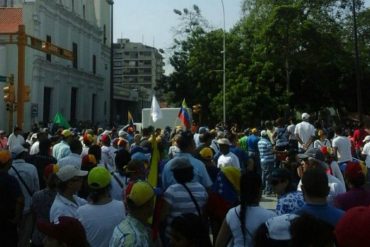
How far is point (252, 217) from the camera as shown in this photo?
499cm

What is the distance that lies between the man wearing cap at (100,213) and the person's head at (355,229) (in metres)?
3.02

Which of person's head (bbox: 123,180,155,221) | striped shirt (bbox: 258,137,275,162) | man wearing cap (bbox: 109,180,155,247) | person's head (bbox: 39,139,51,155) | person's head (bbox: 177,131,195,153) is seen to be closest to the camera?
man wearing cap (bbox: 109,180,155,247)

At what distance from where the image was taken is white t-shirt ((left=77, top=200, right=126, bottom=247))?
5250 millimetres

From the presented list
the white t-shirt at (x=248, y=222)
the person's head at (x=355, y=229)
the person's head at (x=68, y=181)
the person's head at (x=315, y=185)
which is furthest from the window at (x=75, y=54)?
the person's head at (x=355, y=229)

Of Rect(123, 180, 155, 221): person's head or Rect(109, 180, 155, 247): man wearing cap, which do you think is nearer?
Rect(109, 180, 155, 247): man wearing cap

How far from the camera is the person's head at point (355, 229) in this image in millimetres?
2502

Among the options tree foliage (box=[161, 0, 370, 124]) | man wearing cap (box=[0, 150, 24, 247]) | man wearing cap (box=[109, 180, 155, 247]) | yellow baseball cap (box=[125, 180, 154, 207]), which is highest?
tree foliage (box=[161, 0, 370, 124])

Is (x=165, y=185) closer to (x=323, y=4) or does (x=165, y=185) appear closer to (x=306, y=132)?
(x=306, y=132)

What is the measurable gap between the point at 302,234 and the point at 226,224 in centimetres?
197

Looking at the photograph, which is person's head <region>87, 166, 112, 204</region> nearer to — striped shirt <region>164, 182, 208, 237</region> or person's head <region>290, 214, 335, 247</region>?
striped shirt <region>164, 182, 208, 237</region>

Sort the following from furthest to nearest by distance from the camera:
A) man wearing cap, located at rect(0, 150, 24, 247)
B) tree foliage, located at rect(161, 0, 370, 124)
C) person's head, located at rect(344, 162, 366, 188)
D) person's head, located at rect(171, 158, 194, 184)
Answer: tree foliage, located at rect(161, 0, 370, 124)
man wearing cap, located at rect(0, 150, 24, 247)
person's head, located at rect(171, 158, 194, 184)
person's head, located at rect(344, 162, 366, 188)

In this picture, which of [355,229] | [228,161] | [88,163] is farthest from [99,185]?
[228,161]

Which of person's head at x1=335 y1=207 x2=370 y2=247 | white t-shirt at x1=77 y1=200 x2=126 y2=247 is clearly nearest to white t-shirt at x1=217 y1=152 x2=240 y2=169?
white t-shirt at x1=77 y1=200 x2=126 y2=247

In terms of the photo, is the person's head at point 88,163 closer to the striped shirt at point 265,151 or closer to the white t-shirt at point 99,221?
the white t-shirt at point 99,221
